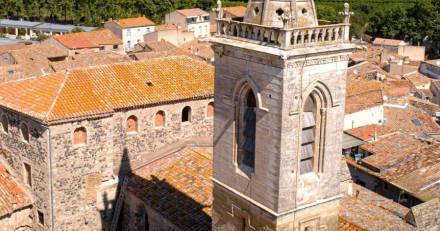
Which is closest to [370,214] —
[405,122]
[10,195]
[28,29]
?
[10,195]

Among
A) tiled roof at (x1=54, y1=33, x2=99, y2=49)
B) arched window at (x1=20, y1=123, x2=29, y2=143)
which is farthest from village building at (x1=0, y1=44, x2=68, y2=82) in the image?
arched window at (x1=20, y1=123, x2=29, y2=143)

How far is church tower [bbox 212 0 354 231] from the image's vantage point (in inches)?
716

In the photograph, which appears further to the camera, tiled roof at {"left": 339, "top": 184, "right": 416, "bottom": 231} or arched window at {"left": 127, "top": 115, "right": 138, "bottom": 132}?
arched window at {"left": 127, "top": 115, "right": 138, "bottom": 132}

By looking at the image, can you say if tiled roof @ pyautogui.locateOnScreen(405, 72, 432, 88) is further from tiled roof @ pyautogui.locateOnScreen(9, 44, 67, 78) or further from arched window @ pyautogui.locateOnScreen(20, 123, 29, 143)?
arched window @ pyautogui.locateOnScreen(20, 123, 29, 143)

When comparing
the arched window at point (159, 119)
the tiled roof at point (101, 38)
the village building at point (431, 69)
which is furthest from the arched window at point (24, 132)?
the village building at point (431, 69)

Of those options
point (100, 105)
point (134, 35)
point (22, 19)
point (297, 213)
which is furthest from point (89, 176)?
point (22, 19)

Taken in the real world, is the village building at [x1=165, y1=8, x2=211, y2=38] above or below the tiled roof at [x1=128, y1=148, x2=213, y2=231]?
above

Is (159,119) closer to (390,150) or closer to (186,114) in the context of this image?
(186,114)

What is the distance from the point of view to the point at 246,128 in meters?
20.1

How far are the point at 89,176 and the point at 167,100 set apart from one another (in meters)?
5.32

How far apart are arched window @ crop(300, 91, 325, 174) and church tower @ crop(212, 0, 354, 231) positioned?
0.11 feet

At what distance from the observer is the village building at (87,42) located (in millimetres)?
75688

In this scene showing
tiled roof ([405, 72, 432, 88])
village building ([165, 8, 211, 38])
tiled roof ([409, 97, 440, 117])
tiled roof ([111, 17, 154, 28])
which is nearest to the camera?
tiled roof ([409, 97, 440, 117])

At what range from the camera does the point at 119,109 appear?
28.7m
